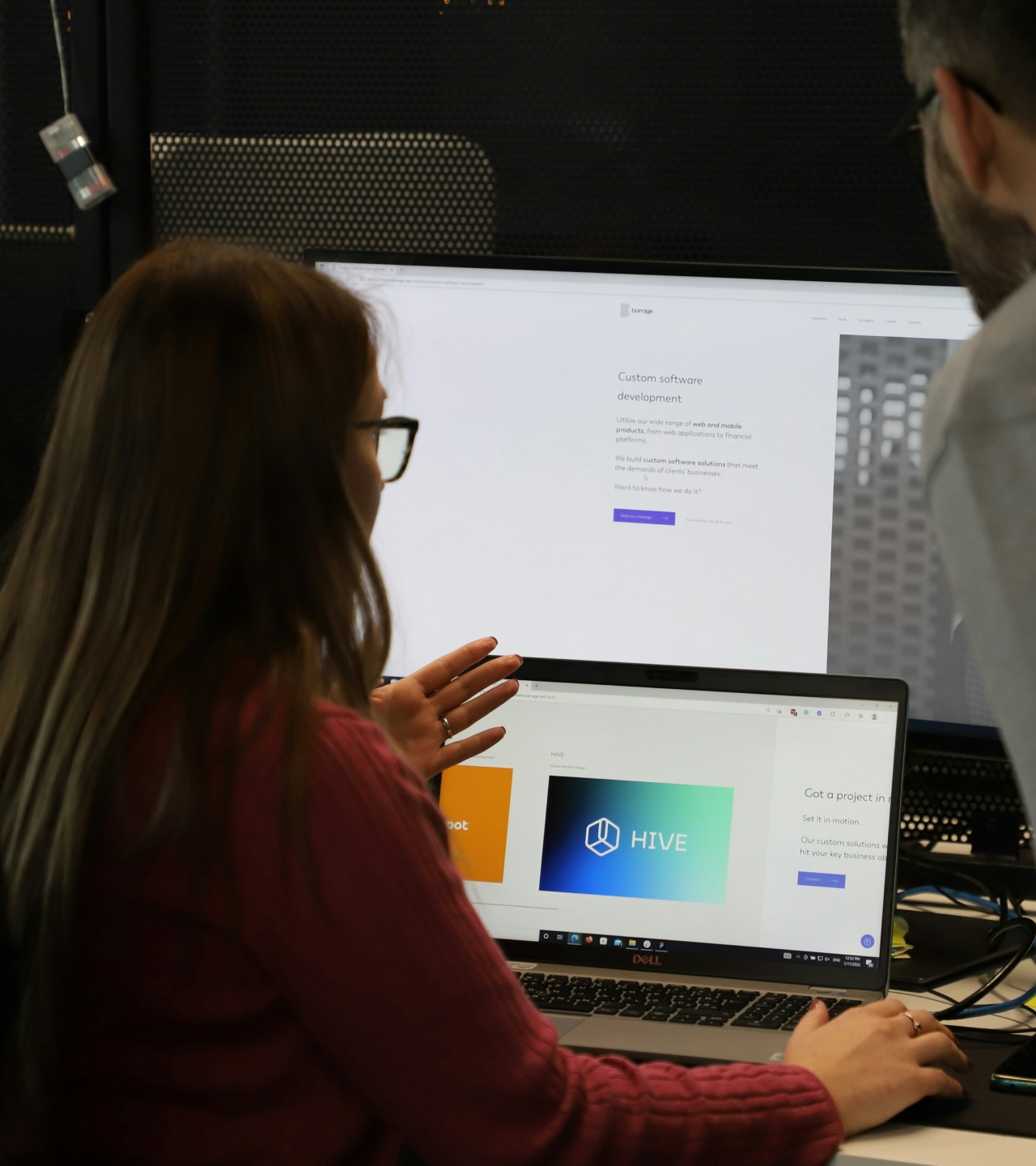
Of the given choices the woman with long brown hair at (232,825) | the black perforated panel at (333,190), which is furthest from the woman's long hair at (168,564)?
the black perforated panel at (333,190)

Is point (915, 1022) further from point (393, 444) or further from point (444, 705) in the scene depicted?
point (393, 444)


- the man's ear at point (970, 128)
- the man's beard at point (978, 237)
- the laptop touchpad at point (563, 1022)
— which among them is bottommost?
the laptop touchpad at point (563, 1022)

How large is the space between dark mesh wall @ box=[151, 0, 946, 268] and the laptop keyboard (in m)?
0.76

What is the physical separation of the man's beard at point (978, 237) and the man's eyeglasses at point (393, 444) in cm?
36

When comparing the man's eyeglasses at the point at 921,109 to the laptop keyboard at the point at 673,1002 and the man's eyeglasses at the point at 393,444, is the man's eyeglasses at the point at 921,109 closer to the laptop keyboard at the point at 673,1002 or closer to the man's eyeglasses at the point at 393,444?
the man's eyeglasses at the point at 393,444

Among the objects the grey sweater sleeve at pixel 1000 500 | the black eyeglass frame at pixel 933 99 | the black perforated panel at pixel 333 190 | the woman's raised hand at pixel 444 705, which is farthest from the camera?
the black perforated panel at pixel 333 190

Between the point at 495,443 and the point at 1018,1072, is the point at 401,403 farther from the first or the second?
the point at 1018,1072

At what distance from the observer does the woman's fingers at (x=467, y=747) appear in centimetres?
93

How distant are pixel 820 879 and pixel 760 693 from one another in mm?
162

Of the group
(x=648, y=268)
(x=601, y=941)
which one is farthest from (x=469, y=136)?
(x=601, y=941)

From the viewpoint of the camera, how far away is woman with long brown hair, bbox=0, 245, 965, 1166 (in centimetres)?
60

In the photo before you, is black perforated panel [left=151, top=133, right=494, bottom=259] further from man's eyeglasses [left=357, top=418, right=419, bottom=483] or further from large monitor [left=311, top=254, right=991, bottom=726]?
man's eyeglasses [left=357, top=418, right=419, bottom=483]

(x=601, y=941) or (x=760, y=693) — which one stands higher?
(x=760, y=693)

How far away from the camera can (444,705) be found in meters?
0.96
